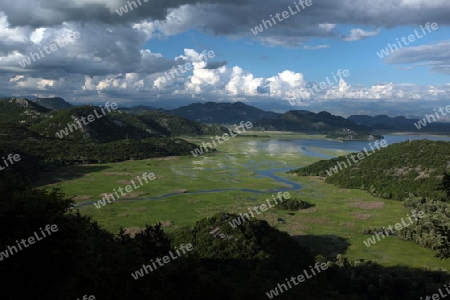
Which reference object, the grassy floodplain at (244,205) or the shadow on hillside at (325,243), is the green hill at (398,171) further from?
the shadow on hillside at (325,243)

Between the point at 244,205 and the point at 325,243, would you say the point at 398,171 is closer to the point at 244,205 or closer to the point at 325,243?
the point at 244,205

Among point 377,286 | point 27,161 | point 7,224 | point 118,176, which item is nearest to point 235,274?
point 377,286

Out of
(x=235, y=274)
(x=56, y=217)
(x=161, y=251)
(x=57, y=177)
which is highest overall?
(x=57, y=177)

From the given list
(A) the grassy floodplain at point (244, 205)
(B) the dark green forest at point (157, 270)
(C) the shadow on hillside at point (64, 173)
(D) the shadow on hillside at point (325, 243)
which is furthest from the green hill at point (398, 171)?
(C) the shadow on hillside at point (64, 173)

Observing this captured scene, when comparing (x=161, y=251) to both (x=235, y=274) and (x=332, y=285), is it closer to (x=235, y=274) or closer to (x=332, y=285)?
(x=235, y=274)

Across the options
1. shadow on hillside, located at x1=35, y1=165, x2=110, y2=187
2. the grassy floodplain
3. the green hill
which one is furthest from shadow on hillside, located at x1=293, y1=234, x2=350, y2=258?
shadow on hillside, located at x1=35, y1=165, x2=110, y2=187

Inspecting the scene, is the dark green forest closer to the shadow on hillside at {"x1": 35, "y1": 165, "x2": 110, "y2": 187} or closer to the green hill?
the green hill
